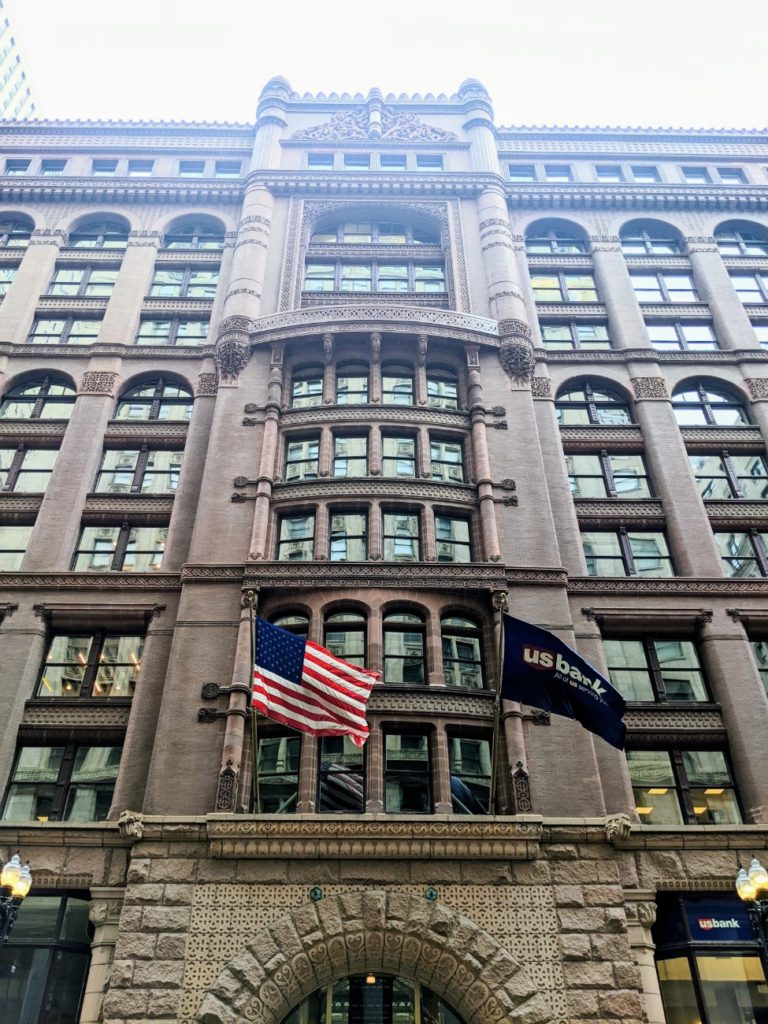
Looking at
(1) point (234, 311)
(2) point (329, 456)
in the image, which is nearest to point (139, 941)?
(2) point (329, 456)

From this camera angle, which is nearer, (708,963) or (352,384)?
(708,963)

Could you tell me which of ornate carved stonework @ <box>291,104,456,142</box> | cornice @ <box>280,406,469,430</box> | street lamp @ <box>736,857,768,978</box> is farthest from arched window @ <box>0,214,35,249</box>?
street lamp @ <box>736,857,768,978</box>

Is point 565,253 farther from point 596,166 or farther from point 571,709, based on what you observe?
point 571,709

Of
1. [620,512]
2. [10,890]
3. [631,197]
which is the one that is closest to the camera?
[10,890]

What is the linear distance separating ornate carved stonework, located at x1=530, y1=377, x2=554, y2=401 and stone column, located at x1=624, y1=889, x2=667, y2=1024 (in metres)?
17.1

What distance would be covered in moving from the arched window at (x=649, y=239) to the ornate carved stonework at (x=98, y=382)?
2274 cm

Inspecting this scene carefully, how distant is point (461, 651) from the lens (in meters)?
22.8

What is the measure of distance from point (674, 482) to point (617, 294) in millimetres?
10392

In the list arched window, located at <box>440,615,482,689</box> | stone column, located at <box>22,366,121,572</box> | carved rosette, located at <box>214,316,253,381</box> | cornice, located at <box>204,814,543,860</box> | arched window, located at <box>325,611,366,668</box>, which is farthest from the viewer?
carved rosette, located at <box>214,316,253,381</box>

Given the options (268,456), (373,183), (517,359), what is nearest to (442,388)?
(517,359)

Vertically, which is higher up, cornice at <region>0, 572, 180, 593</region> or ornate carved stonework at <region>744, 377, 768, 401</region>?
ornate carved stonework at <region>744, 377, 768, 401</region>

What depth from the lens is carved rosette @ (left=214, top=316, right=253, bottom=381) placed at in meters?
29.4

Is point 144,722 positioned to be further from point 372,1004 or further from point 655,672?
point 655,672

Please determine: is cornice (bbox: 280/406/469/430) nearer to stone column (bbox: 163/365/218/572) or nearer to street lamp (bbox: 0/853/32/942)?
stone column (bbox: 163/365/218/572)
